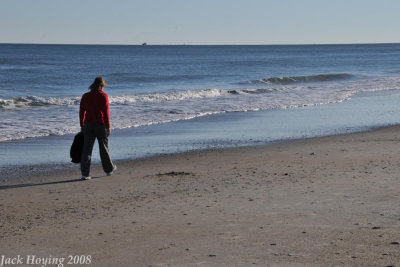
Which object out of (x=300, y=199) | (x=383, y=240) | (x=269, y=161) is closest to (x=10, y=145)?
(x=269, y=161)

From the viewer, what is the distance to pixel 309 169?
955cm

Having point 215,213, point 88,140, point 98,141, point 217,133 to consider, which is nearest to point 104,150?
point 98,141

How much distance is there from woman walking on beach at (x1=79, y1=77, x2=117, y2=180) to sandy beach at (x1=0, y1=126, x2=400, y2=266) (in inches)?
13.3

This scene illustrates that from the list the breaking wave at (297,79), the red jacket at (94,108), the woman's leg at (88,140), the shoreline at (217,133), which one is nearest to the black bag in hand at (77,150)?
the woman's leg at (88,140)

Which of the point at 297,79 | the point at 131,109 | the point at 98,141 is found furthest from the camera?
the point at 297,79

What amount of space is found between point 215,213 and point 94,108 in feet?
11.8

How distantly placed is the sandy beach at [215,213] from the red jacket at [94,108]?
0.83m

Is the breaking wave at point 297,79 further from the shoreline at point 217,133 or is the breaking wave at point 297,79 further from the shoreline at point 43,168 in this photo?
the shoreline at point 43,168

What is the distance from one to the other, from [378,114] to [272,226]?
13.5 m

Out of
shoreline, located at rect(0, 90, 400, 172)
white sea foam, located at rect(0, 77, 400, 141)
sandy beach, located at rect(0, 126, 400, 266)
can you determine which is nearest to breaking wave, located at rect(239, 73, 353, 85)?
white sea foam, located at rect(0, 77, 400, 141)

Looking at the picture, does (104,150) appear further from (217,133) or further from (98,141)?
(217,133)

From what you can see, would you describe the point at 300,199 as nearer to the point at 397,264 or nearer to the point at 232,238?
the point at 232,238

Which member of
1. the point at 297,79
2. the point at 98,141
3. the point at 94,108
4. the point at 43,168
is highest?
the point at 94,108

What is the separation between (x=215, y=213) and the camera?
683cm
